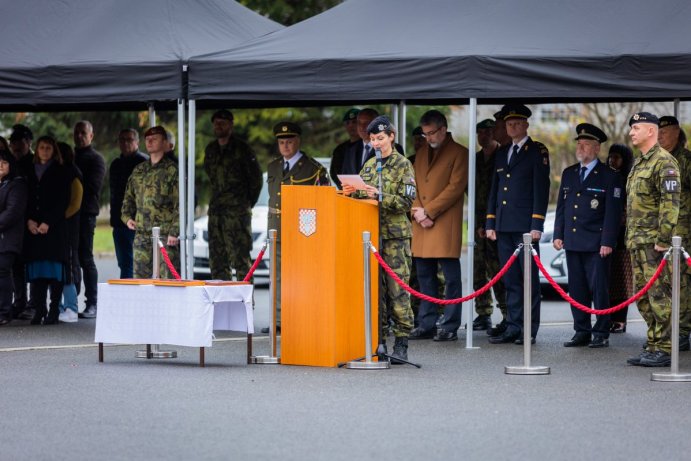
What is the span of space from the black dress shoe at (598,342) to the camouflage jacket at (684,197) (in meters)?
1.22

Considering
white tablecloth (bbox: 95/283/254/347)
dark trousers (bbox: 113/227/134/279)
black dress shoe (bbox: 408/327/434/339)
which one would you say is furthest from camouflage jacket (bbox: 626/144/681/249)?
dark trousers (bbox: 113/227/134/279)

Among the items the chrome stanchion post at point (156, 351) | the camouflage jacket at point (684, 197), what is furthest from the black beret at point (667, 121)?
the chrome stanchion post at point (156, 351)

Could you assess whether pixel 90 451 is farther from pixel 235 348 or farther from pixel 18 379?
pixel 235 348

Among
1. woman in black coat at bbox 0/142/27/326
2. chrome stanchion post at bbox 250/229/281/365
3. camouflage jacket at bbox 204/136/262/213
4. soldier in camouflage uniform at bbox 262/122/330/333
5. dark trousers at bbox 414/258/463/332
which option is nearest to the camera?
chrome stanchion post at bbox 250/229/281/365

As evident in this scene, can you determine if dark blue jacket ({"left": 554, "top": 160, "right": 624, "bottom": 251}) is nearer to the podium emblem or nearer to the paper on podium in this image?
the paper on podium

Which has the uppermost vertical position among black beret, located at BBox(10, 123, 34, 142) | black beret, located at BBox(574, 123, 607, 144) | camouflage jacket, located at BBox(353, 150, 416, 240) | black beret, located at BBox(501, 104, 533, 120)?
black beret, located at BBox(501, 104, 533, 120)

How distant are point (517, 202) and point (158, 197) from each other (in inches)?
151

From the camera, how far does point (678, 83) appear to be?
11.7m

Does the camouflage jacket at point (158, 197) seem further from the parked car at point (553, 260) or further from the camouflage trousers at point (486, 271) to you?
the parked car at point (553, 260)

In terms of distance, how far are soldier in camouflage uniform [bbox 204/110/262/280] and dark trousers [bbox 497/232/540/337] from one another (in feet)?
10.5

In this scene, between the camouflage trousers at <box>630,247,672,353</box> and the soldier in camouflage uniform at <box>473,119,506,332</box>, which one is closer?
the camouflage trousers at <box>630,247,672,353</box>

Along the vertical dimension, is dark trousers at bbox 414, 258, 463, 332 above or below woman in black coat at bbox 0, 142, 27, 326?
below

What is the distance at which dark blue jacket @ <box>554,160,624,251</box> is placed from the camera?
41.1ft

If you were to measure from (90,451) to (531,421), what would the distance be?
2.80m
